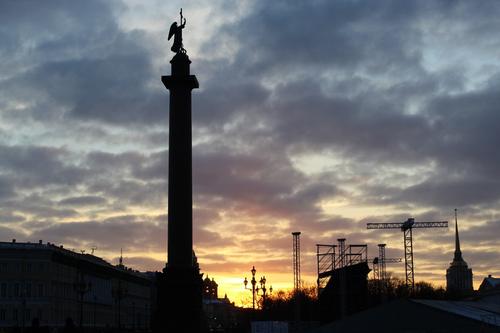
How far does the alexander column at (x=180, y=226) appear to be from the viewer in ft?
135

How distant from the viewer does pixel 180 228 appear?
42.8 metres

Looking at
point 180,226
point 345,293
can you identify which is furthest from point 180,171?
point 345,293

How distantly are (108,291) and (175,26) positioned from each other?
108745 mm

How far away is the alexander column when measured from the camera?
4119 centimetres

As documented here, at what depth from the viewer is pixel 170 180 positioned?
144 ft

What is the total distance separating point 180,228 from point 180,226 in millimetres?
122

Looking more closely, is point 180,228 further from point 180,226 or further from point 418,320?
point 418,320

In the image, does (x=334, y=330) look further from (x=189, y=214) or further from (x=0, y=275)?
(x=0, y=275)

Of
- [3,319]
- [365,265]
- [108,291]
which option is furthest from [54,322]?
[365,265]

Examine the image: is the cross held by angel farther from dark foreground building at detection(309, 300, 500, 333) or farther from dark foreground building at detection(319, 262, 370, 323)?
dark foreground building at detection(319, 262, 370, 323)

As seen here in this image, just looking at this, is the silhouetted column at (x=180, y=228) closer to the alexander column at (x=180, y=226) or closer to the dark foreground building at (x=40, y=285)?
the alexander column at (x=180, y=226)

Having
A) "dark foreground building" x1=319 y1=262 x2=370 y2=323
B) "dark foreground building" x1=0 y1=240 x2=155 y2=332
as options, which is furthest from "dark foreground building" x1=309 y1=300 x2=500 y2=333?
"dark foreground building" x1=0 y1=240 x2=155 y2=332

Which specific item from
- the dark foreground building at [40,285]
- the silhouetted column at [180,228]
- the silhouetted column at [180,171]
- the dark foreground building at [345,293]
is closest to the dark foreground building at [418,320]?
the silhouetted column at [180,228]

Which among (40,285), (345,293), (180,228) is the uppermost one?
(180,228)
